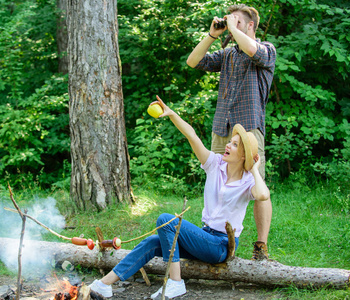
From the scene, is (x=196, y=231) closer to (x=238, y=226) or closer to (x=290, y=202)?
(x=238, y=226)

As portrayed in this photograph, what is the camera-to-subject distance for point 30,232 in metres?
4.21

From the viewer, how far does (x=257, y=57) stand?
3.17 metres

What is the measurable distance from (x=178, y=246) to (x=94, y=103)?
2.28m

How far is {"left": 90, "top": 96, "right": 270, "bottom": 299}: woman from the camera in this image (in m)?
2.81

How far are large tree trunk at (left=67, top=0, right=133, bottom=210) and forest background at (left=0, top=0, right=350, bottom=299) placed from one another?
34 centimetres

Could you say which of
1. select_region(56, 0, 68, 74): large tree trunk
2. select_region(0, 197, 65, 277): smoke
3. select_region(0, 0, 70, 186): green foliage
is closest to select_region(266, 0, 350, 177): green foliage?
select_region(0, 197, 65, 277): smoke

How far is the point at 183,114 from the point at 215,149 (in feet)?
8.96

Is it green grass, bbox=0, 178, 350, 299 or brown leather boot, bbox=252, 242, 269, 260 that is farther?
green grass, bbox=0, 178, 350, 299

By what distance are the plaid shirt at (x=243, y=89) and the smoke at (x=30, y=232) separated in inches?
72.2

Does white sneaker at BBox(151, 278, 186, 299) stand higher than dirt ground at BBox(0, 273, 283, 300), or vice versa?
white sneaker at BBox(151, 278, 186, 299)

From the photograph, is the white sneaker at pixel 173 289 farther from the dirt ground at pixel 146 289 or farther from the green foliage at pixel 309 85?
the green foliage at pixel 309 85

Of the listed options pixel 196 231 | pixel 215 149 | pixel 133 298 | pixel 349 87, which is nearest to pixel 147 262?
pixel 133 298

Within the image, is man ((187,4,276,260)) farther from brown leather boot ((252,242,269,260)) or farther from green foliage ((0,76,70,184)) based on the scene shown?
→ green foliage ((0,76,70,184))

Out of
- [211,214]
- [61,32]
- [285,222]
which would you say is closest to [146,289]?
[211,214]
